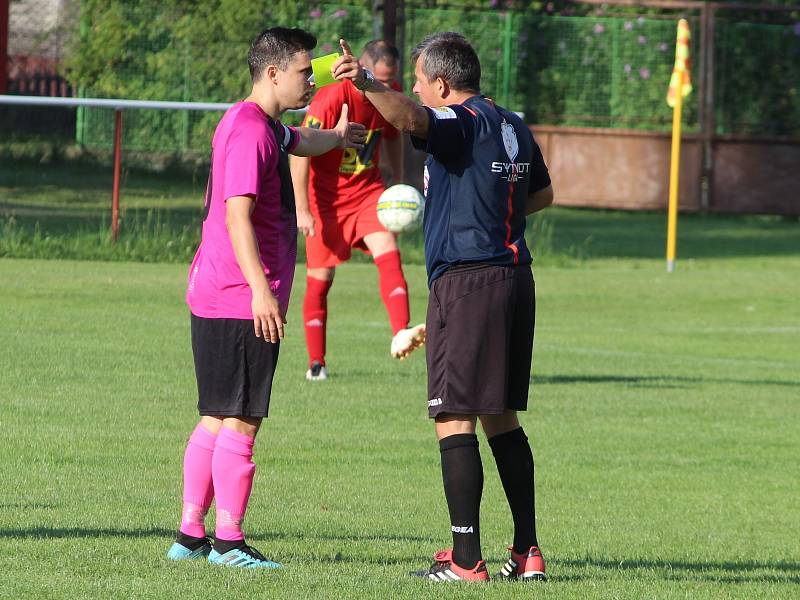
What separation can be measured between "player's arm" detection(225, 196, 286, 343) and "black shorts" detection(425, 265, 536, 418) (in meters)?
0.58

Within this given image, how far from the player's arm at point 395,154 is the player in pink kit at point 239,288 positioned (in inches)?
219

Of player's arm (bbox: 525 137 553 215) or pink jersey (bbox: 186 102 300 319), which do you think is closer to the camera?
pink jersey (bbox: 186 102 300 319)

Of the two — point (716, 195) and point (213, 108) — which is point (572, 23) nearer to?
point (716, 195)

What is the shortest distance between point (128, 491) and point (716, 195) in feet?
83.1

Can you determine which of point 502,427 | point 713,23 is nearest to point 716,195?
point 713,23

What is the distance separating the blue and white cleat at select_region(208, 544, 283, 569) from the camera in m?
5.91

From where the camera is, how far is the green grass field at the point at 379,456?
6043 mm

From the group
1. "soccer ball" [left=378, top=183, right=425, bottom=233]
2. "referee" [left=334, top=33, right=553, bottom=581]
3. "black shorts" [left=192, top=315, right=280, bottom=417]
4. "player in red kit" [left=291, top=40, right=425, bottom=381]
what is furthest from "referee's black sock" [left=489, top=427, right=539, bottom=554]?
"player in red kit" [left=291, top=40, right=425, bottom=381]

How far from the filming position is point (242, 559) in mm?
5941

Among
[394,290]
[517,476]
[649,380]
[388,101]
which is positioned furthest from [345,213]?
[388,101]

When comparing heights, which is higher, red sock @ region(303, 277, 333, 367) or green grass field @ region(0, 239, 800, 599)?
red sock @ region(303, 277, 333, 367)

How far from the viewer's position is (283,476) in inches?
336

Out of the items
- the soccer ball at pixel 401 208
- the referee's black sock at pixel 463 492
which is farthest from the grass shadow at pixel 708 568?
the soccer ball at pixel 401 208

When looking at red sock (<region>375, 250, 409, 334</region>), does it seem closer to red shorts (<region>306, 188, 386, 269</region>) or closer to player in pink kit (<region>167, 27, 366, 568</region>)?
red shorts (<region>306, 188, 386, 269</region>)
